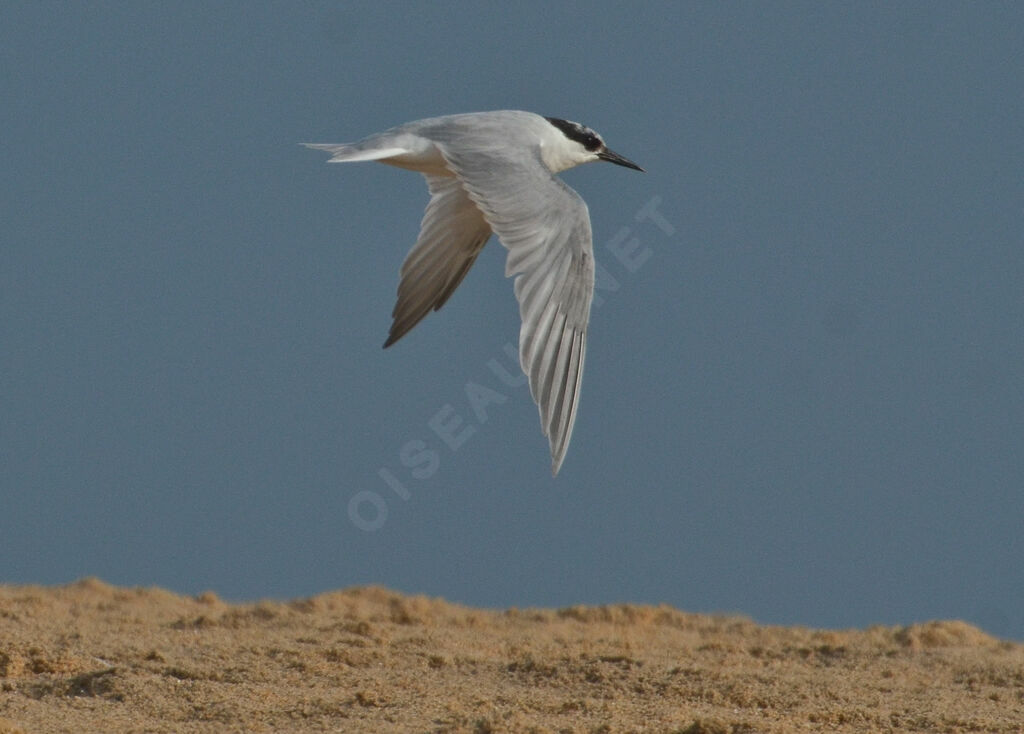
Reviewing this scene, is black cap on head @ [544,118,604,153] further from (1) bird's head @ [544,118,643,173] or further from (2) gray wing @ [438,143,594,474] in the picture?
(2) gray wing @ [438,143,594,474]

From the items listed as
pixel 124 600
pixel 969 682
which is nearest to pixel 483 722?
pixel 969 682

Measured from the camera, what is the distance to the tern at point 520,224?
6.08 m

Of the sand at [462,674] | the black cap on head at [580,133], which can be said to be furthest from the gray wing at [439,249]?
the sand at [462,674]

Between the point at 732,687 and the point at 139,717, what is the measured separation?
2.99 metres

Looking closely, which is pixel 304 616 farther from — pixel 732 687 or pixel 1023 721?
pixel 1023 721

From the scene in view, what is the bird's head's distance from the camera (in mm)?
8352

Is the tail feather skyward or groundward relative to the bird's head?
groundward

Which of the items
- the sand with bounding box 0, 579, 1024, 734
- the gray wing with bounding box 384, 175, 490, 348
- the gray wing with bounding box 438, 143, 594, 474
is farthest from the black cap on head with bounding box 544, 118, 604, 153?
the sand with bounding box 0, 579, 1024, 734

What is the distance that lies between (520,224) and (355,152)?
133 cm

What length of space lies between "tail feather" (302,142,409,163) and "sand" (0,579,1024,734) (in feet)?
8.97

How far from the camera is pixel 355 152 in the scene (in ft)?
24.2

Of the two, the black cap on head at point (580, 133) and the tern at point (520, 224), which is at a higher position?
the black cap on head at point (580, 133)

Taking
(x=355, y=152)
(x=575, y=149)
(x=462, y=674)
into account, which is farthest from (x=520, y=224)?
(x=462, y=674)

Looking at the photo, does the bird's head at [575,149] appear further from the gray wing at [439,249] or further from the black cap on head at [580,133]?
the gray wing at [439,249]
